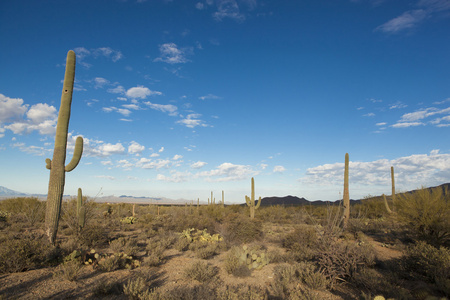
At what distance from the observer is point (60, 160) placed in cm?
980

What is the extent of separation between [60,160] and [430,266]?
1225 centimetres

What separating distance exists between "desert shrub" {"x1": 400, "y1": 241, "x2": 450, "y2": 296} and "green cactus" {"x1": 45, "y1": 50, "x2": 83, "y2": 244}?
37.4 ft

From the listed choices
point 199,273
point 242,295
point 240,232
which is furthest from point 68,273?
point 240,232

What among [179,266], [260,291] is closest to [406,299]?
[260,291]

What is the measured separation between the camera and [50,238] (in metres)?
8.97

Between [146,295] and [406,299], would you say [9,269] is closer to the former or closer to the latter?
[146,295]

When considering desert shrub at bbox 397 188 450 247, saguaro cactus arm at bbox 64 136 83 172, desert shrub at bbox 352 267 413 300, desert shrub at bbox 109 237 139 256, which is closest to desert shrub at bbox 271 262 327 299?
desert shrub at bbox 352 267 413 300

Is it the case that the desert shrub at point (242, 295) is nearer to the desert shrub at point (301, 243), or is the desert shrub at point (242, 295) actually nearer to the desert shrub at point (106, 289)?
the desert shrub at point (106, 289)

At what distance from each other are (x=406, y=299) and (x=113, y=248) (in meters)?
9.31

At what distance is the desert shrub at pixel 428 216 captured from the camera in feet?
33.2

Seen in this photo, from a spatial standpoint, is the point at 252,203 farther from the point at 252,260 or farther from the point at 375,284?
the point at 375,284

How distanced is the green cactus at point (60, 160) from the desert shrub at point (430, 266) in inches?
449

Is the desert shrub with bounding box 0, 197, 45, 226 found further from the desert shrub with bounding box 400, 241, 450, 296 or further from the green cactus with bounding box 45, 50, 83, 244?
the desert shrub with bounding box 400, 241, 450, 296

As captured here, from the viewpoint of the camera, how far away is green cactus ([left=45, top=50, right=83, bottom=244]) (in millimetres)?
9250
